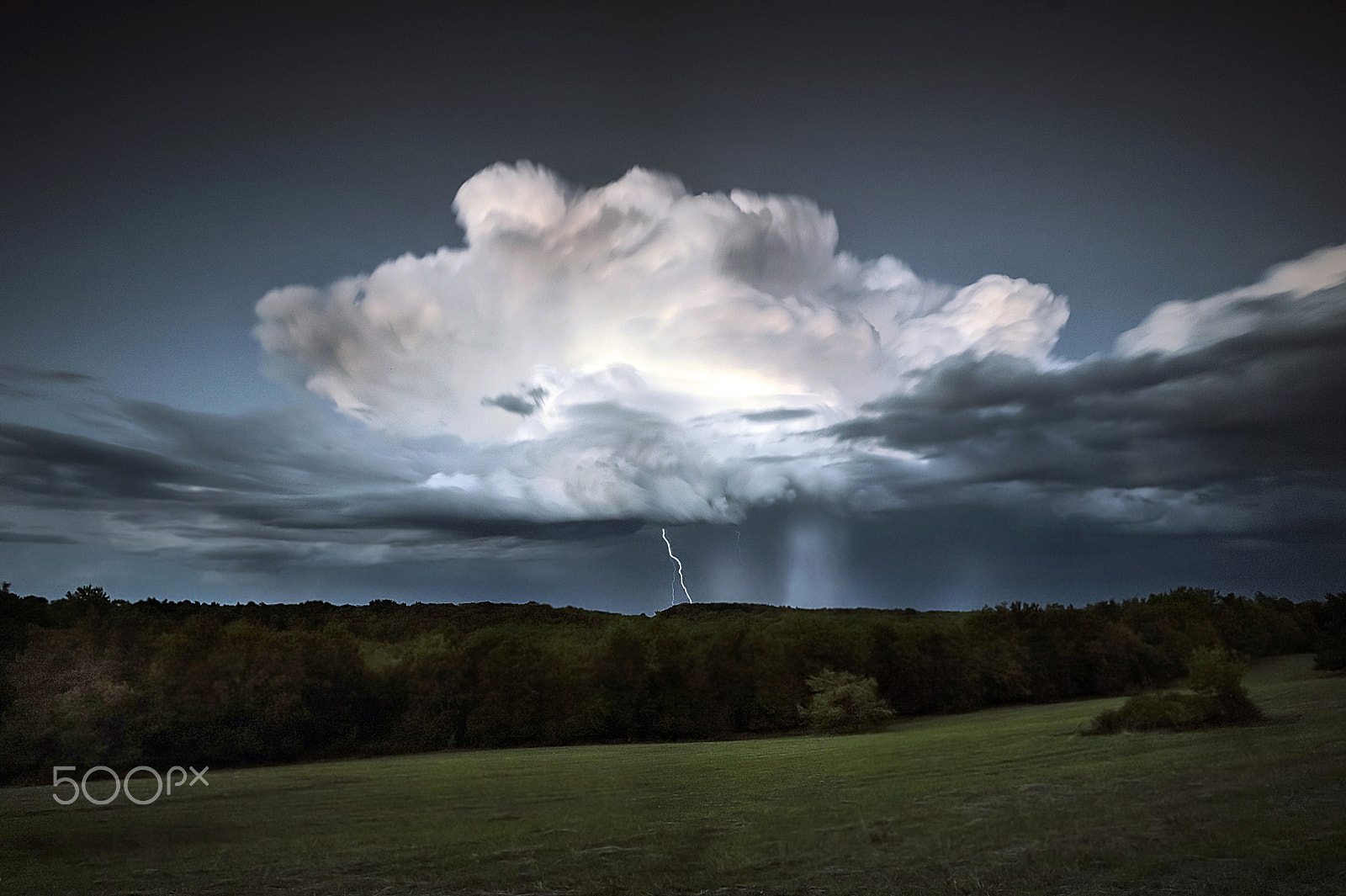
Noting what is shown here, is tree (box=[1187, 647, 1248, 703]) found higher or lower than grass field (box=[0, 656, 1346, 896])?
higher

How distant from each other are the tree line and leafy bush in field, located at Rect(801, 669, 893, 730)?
135cm

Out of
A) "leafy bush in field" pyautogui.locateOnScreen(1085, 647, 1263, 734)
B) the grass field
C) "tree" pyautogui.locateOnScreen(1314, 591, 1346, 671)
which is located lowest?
the grass field

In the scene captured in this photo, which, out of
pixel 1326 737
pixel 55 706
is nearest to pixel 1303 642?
pixel 1326 737

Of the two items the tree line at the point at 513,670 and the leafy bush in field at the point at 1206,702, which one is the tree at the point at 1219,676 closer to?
the leafy bush in field at the point at 1206,702

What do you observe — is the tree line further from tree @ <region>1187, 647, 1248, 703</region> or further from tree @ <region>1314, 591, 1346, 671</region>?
tree @ <region>1187, 647, 1248, 703</region>

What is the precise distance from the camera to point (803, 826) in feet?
57.7

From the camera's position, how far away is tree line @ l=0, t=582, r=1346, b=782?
3347cm

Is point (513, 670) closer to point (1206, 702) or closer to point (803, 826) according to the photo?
point (803, 826)

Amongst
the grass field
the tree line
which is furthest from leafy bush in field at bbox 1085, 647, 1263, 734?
the tree line

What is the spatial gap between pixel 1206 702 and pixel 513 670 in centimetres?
3295

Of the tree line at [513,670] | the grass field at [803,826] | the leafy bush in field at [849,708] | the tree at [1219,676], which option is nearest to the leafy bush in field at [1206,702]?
the tree at [1219,676]

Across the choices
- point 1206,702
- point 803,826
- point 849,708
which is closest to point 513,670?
point 849,708

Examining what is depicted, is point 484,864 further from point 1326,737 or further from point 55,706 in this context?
point 55,706

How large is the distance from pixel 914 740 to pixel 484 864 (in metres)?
22.9
